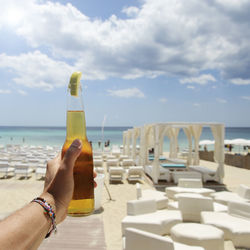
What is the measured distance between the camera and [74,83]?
1033 millimetres

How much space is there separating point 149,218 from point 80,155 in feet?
15.0

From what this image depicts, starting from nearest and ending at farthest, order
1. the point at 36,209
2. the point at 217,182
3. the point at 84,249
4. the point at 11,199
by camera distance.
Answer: the point at 36,209 < the point at 84,249 < the point at 11,199 < the point at 217,182

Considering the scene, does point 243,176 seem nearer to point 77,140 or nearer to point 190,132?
point 190,132

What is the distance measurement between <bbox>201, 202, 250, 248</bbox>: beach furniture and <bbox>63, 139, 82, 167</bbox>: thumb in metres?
4.64

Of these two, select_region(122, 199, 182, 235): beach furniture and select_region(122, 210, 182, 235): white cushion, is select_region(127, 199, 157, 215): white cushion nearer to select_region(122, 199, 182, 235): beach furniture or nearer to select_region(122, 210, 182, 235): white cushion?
select_region(122, 199, 182, 235): beach furniture

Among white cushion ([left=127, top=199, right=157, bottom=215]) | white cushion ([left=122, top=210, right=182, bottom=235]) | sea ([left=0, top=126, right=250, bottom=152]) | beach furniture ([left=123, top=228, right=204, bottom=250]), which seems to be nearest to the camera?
beach furniture ([left=123, top=228, right=204, bottom=250])

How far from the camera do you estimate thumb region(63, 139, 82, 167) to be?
3.11ft

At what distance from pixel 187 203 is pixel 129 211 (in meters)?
1.53

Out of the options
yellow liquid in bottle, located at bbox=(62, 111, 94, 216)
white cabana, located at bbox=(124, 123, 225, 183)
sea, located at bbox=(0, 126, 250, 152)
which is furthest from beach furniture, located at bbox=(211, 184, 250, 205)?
sea, located at bbox=(0, 126, 250, 152)

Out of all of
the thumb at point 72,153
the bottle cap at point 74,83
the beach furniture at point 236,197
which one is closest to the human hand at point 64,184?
the thumb at point 72,153

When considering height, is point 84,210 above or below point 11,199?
above

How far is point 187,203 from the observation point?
6113 mm

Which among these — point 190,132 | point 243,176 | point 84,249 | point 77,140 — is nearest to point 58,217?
point 77,140

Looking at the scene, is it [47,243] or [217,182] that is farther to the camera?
[217,182]
